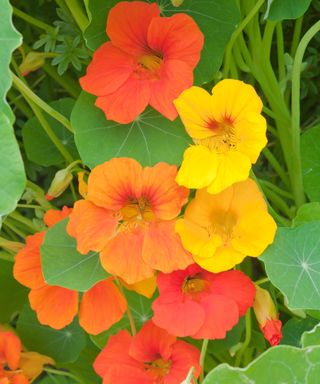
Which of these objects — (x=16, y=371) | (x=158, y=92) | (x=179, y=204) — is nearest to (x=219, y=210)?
(x=179, y=204)

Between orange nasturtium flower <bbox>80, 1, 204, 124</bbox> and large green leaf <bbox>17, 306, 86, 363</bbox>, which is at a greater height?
orange nasturtium flower <bbox>80, 1, 204, 124</bbox>

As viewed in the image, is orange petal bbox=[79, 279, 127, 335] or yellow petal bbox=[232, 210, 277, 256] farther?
orange petal bbox=[79, 279, 127, 335]

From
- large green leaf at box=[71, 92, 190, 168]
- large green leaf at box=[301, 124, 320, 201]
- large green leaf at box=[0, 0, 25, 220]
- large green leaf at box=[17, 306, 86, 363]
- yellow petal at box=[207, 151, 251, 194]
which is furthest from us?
large green leaf at box=[17, 306, 86, 363]

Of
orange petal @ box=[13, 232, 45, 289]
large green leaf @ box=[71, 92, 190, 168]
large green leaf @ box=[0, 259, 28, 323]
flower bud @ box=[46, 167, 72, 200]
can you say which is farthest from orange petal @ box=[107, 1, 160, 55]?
large green leaf @ box=[0, 259, 28, 323]

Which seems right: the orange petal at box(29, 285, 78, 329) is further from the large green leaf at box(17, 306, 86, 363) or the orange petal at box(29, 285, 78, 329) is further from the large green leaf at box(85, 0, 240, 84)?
the large green leaf at box(85, 0, 240, 84)

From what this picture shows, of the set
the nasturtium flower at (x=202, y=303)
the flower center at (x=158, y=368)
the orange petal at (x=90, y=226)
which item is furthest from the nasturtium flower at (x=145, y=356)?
the orange petal at (x=90, y=226)

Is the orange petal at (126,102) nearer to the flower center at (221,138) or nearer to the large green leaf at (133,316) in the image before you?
the flower center at (221,138)
